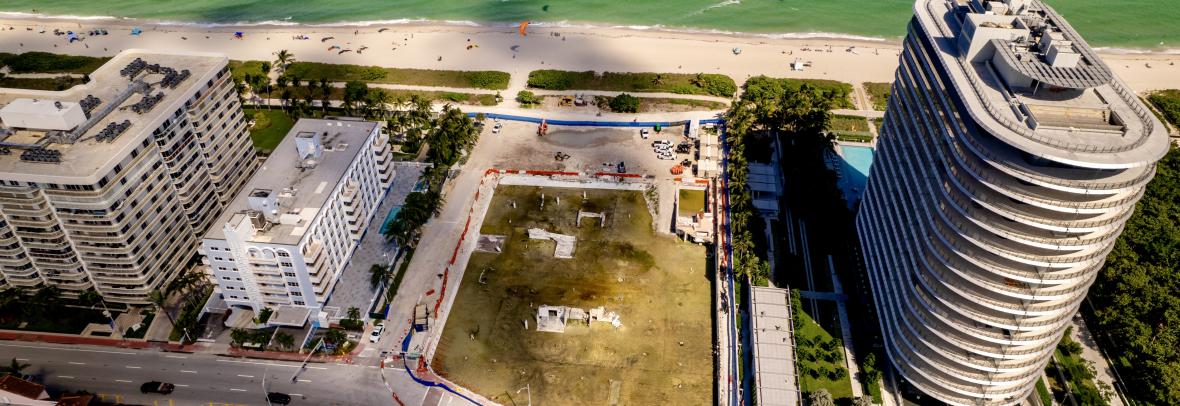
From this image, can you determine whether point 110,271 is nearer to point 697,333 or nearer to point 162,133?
point 162,133

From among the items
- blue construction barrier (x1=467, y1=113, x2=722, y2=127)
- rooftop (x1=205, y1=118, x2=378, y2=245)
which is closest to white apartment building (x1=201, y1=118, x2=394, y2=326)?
rooftop (x1=205, y1=118, x2=378, y2=245)

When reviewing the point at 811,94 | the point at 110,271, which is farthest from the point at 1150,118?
the point at 110,271

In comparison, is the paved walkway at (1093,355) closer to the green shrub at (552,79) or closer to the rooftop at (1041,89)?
the rooftop at (1041,89)

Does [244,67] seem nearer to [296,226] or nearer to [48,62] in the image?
[48,62]

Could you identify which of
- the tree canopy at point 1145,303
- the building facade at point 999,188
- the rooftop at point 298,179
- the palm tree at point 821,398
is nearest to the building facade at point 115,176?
the rooftop at point 298,179

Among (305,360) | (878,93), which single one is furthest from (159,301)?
(878,93)

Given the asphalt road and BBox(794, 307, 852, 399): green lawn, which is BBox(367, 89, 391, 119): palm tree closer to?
the asphalt road
